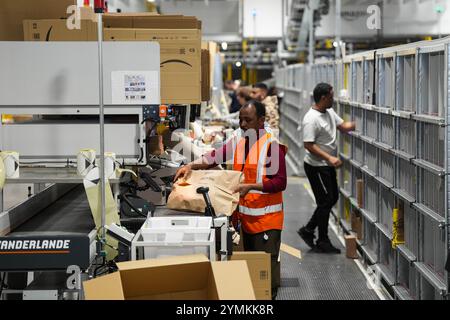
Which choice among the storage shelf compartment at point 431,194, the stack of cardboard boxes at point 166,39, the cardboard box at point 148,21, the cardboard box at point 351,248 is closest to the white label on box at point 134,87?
the stack of cardboard boxes at point 166,39

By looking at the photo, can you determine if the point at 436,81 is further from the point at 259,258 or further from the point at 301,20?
the point at 301,20

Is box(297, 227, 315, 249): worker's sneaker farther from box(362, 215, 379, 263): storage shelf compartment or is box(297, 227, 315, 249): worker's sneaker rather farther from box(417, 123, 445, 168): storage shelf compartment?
box(417, 123, 445, 168): storage shelf compartment

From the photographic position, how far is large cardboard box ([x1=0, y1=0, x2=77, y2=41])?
14.4 ft

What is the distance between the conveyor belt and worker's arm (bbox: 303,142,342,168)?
2743 millimetres

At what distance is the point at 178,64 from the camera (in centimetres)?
418

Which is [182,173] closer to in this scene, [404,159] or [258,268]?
[258,268]

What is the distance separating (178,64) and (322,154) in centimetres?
286

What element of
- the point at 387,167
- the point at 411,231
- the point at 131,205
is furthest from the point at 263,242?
the point at 387,167

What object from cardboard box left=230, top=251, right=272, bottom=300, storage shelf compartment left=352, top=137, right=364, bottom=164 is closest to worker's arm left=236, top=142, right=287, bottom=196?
cardboard box left=230, top=251, right=272, bottom=300

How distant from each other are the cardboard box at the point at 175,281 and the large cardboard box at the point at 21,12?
213 cm

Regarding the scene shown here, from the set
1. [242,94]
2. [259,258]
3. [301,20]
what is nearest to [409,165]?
[259,258]

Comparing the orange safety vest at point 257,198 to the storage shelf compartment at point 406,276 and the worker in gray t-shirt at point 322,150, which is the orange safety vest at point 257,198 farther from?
the worker in gray t-shirt at point 322,150

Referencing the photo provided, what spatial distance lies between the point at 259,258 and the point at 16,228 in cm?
137

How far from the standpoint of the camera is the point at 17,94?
391 centimetres
